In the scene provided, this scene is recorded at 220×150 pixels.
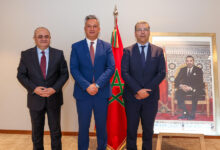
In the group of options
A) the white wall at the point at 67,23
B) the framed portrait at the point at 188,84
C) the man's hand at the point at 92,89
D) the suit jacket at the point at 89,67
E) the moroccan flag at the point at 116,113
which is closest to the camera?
the man's hand at the point at 92,89

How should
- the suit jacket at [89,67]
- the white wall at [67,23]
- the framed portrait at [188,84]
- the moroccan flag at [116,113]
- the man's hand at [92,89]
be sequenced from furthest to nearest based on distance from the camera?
the white wall at [67,23] < the framed portrait at [188,84] < the moroccan flag at [116,113] < the suit jacket at [89,67] < the man's hand at [92,89]

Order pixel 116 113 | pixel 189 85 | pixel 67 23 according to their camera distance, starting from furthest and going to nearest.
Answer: pixel 67 23, pixel 189 85, pixel 116 113

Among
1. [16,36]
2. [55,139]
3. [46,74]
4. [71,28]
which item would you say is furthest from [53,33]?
[55,139]

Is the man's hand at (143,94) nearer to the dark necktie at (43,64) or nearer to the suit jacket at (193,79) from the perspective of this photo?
the dark necktie at (43,64)

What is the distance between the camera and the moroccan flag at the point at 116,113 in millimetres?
2848

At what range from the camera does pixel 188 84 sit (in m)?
3.42

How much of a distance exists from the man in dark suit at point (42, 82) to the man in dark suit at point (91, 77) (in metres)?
0.23

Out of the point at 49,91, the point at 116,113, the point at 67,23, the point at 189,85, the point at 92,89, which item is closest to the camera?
the point at 92,89

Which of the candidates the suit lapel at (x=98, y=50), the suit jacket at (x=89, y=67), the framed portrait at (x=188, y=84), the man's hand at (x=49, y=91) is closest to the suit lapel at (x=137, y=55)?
the suit jacket at (x=89, y=67)

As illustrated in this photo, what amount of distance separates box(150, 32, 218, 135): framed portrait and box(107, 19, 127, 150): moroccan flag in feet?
2.53

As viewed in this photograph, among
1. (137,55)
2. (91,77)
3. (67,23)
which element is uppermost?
(67,23)

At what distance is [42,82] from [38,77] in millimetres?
74

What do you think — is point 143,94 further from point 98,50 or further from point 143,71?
point 98,50

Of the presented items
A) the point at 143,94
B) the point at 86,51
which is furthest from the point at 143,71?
the point at 86,51
